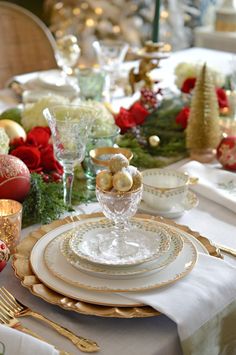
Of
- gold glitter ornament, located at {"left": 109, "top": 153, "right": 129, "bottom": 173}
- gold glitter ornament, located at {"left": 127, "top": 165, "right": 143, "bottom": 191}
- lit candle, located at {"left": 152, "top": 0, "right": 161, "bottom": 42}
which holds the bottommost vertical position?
gold glitter ornament, located at {"left": 127, "top": 165, "right": 143, "bottom": 191}

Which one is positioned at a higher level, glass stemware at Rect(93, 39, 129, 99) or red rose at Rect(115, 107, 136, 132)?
glass stemware at Rect(93, 39, 129, 99)

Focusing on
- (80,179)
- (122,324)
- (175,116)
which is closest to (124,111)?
(175,116)

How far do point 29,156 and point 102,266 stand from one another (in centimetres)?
41

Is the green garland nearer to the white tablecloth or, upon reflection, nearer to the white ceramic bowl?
the white ceramic bowl

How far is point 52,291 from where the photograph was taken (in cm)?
79

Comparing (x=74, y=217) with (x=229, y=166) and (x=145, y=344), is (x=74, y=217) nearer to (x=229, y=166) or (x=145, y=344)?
(x=145, y=344)

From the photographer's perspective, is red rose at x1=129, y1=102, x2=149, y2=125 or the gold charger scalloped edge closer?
the gold charger scalloped edge

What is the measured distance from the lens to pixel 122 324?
0.76 m

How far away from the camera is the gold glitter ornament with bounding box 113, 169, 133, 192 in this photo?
0.83 meters

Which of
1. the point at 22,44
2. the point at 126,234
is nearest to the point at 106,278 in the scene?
the point at 126,234

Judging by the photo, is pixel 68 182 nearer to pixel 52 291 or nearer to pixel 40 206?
pixel 40 206

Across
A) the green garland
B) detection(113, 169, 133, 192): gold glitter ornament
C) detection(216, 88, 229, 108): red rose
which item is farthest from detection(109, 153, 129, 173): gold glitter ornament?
detection(216, 88, 229, 108): red rose

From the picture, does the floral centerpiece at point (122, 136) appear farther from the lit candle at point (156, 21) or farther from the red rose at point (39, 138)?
the lit candle at point (156, 21)

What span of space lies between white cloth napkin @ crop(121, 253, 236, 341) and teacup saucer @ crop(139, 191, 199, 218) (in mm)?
206
